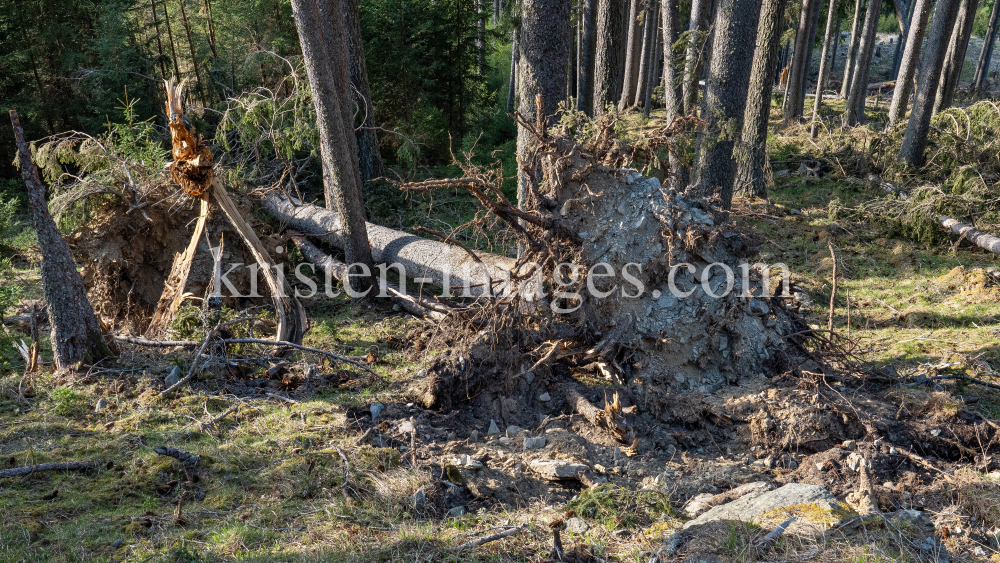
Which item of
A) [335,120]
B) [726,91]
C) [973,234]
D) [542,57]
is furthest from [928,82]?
[335,120]

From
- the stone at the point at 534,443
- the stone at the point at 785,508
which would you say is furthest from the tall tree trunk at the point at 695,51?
the stone at the point at 785,508

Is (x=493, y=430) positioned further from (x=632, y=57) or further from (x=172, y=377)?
(x=632, y=57)

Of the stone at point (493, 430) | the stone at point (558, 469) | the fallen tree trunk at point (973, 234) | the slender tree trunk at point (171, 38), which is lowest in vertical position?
the stone at point (493, 430)

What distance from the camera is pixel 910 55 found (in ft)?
42.7

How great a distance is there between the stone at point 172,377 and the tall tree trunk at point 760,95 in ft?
29.2

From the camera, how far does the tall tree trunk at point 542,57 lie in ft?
21.9

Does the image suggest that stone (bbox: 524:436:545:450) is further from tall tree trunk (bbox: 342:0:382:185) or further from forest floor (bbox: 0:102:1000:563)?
tall tree trunk (bbox: 342:0:382:185)

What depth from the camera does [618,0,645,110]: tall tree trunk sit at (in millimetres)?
17042

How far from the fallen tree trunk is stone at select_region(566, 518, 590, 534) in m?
7.93

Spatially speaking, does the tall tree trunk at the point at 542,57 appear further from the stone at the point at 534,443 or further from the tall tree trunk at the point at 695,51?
the stone at the point at 534,443

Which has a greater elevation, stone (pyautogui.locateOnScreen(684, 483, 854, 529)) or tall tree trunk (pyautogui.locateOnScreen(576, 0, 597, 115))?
tall tree trunk (pyautogui.locateOnScreen(576, 0, 597, 115))

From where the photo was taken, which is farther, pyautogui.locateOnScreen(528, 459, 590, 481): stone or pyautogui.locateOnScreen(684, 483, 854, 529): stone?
pyautogui.locateOnScreen(528, 459, 590, 481): stone

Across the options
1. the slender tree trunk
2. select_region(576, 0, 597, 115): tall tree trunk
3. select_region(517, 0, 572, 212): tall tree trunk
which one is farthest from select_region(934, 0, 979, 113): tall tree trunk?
the slender tree trunk

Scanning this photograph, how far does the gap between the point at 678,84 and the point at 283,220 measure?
6552mm
